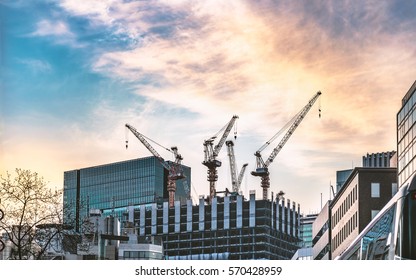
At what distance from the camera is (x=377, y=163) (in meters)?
76.1

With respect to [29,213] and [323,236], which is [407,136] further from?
[323,236]

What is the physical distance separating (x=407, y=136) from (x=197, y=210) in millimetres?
68125

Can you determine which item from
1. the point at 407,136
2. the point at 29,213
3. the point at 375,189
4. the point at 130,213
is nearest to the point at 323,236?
the point at 375,189

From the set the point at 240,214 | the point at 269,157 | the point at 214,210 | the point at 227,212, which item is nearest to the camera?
the point at 240,214

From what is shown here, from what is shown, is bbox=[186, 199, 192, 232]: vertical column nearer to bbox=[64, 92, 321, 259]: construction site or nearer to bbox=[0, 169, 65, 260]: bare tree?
bbox=[64, 92, 321, 259]: construction site

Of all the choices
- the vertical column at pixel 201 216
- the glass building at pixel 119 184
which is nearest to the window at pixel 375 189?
the glass building at pixel 119 184

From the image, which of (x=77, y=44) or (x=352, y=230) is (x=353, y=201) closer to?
(x=352, y=230)

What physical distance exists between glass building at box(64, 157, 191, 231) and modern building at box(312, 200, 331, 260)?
63.4ft

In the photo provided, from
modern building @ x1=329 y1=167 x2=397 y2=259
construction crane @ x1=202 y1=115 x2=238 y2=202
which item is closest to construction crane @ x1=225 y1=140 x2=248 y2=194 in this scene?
construction crane @ x1=202 y1=115 x2=238 y2=202

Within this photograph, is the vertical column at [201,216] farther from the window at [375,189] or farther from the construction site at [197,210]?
the window at [375,189]

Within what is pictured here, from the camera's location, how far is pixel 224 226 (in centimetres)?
12631
